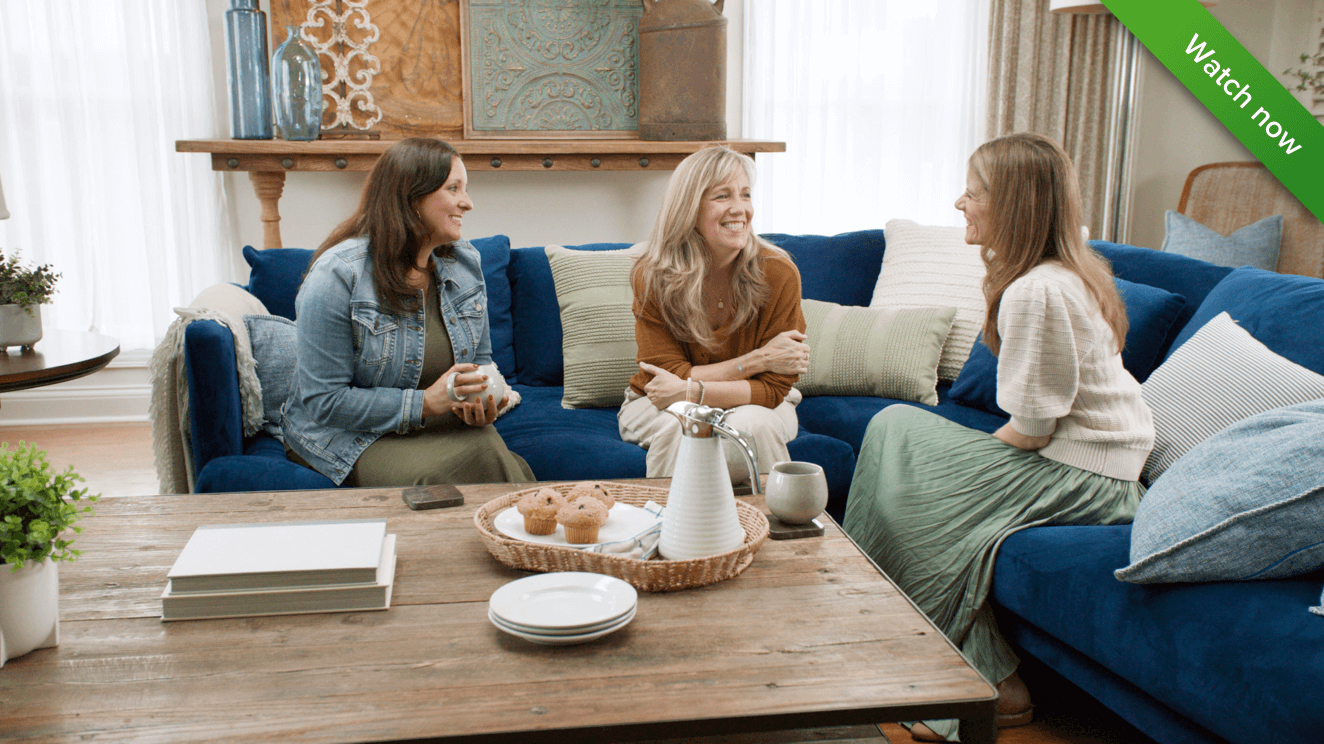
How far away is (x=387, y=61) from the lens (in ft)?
11.5

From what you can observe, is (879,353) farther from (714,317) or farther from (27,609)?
(27,609)

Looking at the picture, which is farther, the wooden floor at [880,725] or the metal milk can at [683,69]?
the metal milk can at [683,69]

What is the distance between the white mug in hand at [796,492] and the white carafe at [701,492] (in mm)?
156

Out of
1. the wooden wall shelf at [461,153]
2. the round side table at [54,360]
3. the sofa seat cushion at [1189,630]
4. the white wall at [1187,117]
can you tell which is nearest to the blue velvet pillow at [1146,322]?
the sofa seat cushion at [1189,630]

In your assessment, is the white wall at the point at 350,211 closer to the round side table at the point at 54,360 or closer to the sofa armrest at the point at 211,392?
the round side table at the point at 54,360

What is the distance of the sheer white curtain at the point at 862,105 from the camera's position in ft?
12.6

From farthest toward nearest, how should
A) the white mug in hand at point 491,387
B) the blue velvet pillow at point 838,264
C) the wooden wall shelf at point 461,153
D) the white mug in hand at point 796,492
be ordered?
the wooden wall shelf at point 461,153
the blue velvet pillow at point 838,264
the white mug in hand at point 491,387
the white mug in hand at point 796,492

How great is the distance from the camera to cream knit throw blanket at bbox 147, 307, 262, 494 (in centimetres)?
196

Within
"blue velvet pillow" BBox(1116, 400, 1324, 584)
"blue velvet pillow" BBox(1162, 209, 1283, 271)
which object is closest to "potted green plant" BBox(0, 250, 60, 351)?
"blue velvet pillow" BBox(1116, 400, 1324, 584)

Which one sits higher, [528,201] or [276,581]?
[528,201]

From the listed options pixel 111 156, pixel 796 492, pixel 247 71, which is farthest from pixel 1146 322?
pixel 111 156

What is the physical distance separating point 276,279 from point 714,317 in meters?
1.18

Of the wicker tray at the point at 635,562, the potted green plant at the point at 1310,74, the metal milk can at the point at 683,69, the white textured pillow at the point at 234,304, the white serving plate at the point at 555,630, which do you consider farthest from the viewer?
the potted green plant at the point at 1310,74

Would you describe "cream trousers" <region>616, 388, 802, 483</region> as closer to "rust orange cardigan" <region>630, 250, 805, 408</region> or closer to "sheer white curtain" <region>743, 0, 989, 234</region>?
"rust orange cardigan" <region>630, 250, 805, 408</region>
